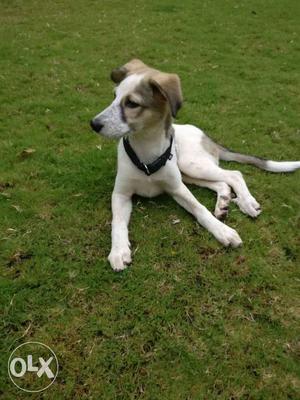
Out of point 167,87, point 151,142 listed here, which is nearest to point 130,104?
point 167,87

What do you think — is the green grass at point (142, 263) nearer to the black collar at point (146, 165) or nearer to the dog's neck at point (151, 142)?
the black collar at point (146, 165)

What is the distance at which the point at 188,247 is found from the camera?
4.62 meters

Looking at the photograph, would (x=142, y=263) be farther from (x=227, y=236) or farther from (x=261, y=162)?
(x=261, y=162)

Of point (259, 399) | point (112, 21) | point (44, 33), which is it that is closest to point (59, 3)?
point (112, 21)

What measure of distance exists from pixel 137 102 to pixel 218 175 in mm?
1624

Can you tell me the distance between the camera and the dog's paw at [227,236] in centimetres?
460

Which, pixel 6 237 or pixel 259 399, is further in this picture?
pixel 6 237

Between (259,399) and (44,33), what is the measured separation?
10468 mm

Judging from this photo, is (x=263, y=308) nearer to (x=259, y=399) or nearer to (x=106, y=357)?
(x=259, y=399)

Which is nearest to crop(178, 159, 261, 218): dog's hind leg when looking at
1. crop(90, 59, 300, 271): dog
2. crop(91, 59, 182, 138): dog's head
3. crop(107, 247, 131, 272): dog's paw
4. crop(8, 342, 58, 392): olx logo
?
crop(90, 59, 300, 271): dog

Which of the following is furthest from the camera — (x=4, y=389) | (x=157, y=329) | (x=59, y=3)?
(x=59, y=3)

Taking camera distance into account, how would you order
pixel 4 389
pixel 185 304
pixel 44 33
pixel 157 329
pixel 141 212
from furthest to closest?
pixel 44 33, pixel 141 212, pixel 185 304, pixel 157 329, pixel 4 389

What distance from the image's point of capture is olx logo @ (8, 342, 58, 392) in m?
3.35

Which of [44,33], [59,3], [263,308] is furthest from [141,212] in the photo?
[59,3]
